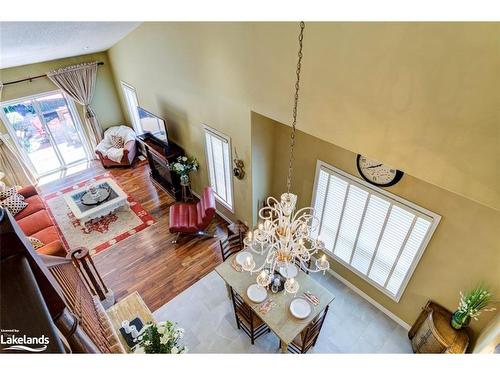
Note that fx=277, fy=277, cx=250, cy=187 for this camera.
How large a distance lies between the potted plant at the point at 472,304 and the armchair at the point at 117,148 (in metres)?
7.52

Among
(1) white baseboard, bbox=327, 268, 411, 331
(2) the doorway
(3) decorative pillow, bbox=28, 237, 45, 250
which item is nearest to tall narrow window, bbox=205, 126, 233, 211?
(1) white baseboard, bbox=327, 268, 411, 331

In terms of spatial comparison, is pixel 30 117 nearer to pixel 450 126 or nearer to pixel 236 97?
pixel 236 97

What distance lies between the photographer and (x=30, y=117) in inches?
274

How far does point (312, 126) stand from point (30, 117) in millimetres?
7373

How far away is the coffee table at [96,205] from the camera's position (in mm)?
5727

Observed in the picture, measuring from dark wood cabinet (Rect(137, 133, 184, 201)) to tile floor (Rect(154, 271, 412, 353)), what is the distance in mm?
2554

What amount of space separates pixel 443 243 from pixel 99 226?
609cm

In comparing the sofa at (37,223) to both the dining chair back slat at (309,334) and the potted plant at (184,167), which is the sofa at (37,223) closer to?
the potted plant at (184,167)

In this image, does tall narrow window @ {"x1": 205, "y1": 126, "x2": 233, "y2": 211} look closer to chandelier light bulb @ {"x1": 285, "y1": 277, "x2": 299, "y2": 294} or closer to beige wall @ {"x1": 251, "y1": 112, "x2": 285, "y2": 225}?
beige wall @ {"x1": 251, "y1": 112, "x2": 285, "y2": 225}

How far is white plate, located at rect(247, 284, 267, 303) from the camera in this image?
3491 millimetres

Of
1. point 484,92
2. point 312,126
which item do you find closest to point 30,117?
point 312,126

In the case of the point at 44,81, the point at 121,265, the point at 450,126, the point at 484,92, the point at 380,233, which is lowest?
the point at 121,265

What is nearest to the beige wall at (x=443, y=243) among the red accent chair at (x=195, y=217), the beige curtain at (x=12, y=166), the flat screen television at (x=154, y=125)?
the red accent chair at (x=195, y=217)

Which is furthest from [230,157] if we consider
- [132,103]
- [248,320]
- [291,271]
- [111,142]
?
[111,142]
